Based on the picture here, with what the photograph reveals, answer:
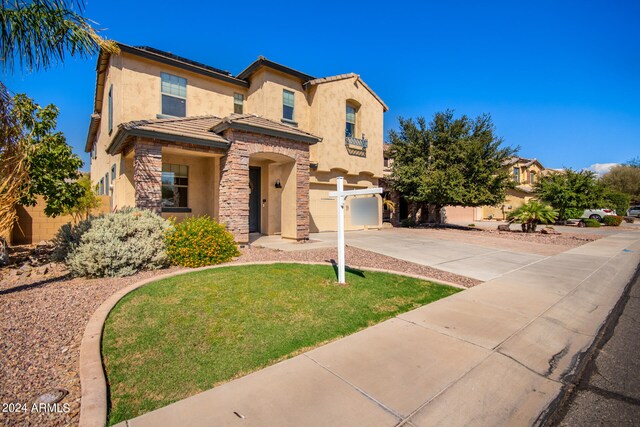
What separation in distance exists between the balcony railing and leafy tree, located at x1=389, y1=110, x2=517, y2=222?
3934mm

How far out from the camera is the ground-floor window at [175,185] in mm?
12406

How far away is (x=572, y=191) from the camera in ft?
81.1

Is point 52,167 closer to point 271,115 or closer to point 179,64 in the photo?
point 179,64

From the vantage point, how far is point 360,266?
8125 millimetres

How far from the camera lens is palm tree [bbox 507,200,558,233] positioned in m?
17.5

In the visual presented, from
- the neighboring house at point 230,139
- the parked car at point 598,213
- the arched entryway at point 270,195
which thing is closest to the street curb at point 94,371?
the neighboring house at point 230,139

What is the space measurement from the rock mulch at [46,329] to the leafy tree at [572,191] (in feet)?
78.4

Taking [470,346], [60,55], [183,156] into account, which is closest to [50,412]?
[470,346]

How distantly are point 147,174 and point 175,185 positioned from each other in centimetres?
287

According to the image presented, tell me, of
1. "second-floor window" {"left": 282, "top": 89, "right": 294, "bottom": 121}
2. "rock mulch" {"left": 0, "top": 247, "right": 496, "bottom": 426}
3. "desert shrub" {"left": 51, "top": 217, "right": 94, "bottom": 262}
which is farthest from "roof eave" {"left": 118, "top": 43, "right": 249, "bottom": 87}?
"rock mulch" {"left": 0, "top": 247, "right": 496, "bottom": 426}

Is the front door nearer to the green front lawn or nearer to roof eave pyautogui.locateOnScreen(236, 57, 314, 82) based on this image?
roof eave pyautogui.locateOnScreen(236, 57, 314, 82)

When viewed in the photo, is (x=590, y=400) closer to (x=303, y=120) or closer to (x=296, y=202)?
(x=296, y=202)

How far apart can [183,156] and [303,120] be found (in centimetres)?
646

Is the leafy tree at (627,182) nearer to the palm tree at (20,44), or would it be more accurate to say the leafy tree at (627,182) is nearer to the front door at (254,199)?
the front door at (254,199)
